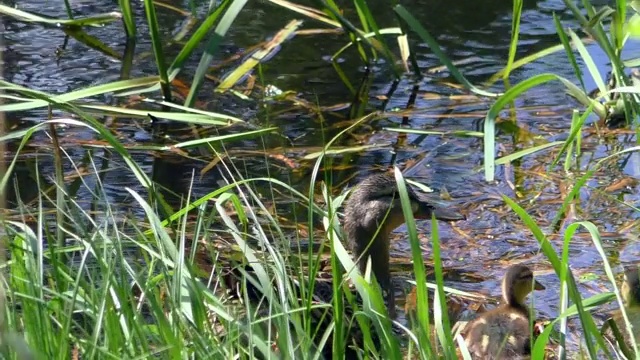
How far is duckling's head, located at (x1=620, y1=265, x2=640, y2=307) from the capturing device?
11.2ft

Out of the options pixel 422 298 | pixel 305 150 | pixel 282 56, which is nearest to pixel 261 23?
pixel 282 56

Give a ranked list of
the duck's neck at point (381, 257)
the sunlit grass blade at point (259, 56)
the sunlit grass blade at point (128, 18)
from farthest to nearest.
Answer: the sunlit grass blade at point (259, 56)
the sunlit grass blade at point (128, 18)
the duck's neck at point (381, 257)

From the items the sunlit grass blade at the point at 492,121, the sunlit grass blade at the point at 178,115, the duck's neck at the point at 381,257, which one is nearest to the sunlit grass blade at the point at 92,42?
the sunlit grass blade at the point at 178,115

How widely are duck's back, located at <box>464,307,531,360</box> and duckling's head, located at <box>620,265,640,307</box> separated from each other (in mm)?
291

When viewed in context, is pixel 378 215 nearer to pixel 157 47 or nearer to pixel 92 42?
pixel 157 47

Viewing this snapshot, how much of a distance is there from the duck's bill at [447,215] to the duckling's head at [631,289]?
629mm

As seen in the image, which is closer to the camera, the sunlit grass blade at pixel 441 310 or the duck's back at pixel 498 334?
the sunlit grass blade at pixel 441 310

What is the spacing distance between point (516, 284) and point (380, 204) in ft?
2.29

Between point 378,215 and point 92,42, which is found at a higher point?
point 92,42

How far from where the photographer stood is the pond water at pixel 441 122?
3.94m

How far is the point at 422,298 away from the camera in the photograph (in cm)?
236

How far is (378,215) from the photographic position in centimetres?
411

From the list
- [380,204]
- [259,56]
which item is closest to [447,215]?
[380,204]

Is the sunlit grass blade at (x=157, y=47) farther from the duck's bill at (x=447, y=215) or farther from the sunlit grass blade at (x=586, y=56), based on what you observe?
the sunlit grass blade at (x=586, y=56)
